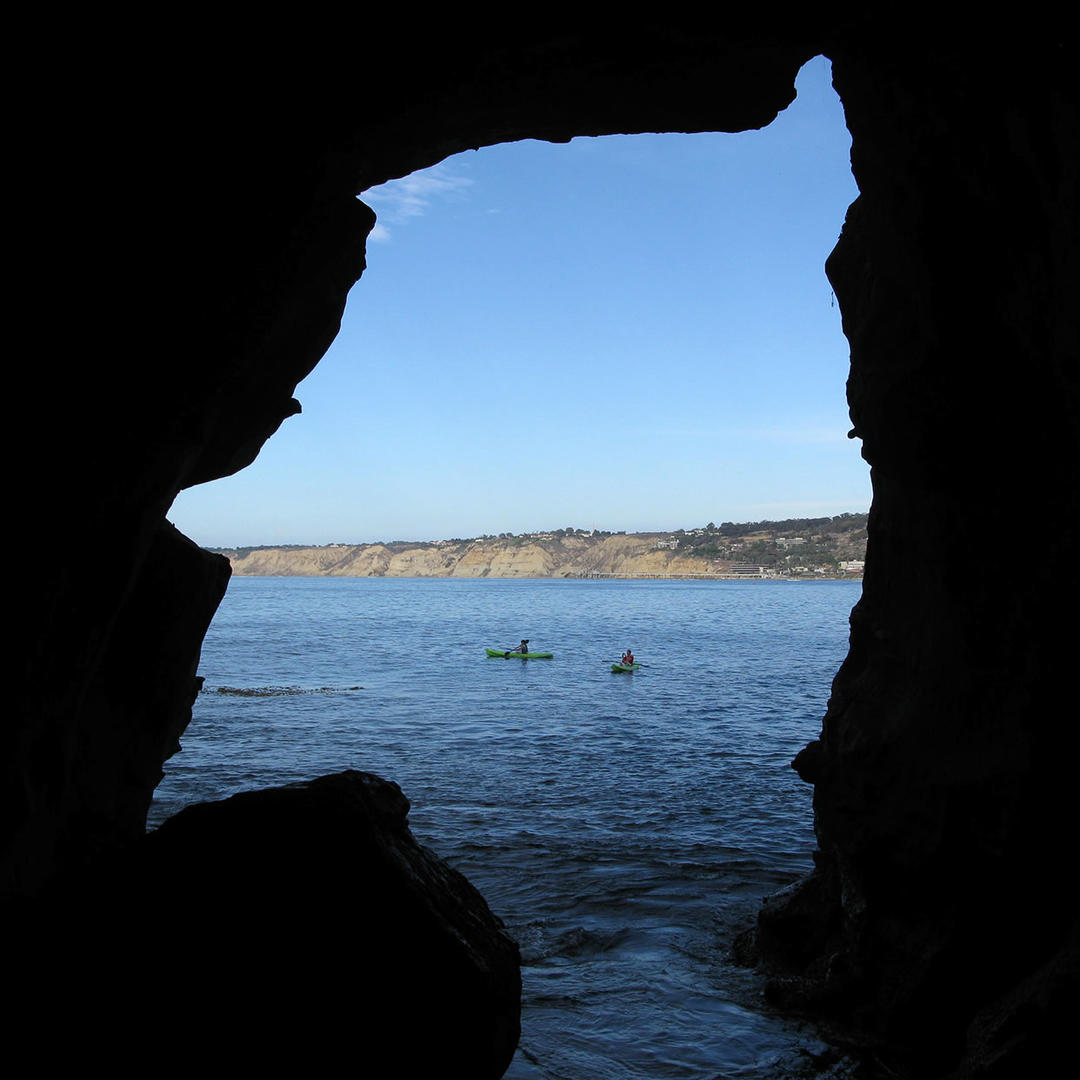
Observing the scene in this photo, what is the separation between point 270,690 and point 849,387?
95.5 ft

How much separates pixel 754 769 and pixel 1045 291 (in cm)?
1480

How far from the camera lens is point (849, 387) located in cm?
882

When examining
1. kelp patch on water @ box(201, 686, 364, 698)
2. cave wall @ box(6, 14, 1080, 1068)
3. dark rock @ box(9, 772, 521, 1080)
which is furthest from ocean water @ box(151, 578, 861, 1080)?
dark rock @ box(9, 772, 521, 1080)

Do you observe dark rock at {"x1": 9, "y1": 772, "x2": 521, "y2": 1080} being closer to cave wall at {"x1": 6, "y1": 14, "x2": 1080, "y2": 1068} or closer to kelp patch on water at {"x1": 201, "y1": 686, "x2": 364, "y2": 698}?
cave wall at {"x1": 6, "y1": 14, "x2": 1080, "y2": 1068}

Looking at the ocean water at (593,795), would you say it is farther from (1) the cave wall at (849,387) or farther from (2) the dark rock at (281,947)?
(2) the dark rock at (281,947)

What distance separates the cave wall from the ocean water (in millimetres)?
1541

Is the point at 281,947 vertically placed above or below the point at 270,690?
above

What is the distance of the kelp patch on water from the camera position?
32.4 meters

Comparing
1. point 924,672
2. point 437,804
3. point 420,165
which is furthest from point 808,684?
point 420,165

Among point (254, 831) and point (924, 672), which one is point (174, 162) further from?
point (924, 672)

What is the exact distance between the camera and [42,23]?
4.91 metres

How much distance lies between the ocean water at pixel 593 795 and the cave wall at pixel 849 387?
1541 millimetres

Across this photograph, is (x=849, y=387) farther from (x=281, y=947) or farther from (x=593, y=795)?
(x=593, y=795)

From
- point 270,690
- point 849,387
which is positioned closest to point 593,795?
point 849,387
